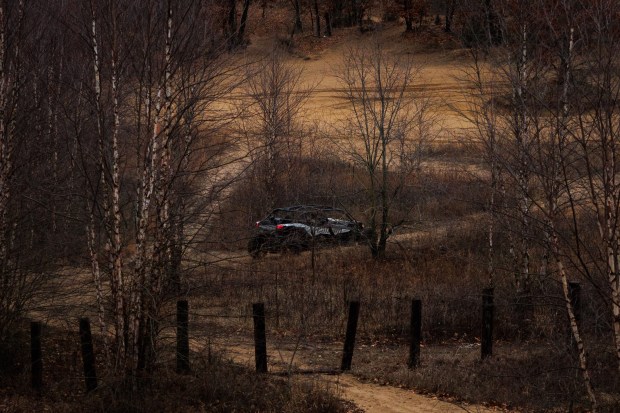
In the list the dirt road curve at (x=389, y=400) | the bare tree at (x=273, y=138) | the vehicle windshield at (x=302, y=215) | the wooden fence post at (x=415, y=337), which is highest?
the bare tree at (x=273, y=138)

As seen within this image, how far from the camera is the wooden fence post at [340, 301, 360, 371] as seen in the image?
1311cm

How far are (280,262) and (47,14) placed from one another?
397 inches

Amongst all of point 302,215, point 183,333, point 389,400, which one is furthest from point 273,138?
point 389,400

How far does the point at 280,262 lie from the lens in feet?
77.1

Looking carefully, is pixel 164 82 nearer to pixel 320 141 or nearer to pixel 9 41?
pixel 9 41

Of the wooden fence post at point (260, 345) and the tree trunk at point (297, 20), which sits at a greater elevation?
the tree trunk at point (297, 20)

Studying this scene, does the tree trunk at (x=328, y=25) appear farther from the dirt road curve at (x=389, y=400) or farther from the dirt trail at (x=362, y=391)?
the dirt road curve at (x=389, y=400)

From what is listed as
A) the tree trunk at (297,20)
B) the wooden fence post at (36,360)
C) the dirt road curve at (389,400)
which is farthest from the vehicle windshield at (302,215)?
the tree trunk at (297,20)

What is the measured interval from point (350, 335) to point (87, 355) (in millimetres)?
4237

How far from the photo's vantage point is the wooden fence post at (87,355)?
36.2 feet

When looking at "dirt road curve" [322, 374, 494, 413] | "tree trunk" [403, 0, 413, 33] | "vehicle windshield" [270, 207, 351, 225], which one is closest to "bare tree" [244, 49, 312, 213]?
"vehicle windshield" [270, 207, 351, 225]

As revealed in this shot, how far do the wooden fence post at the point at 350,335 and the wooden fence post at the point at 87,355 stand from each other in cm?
410

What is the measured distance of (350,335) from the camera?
1317 cm

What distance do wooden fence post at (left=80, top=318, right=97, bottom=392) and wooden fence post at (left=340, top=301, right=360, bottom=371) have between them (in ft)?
13.5
